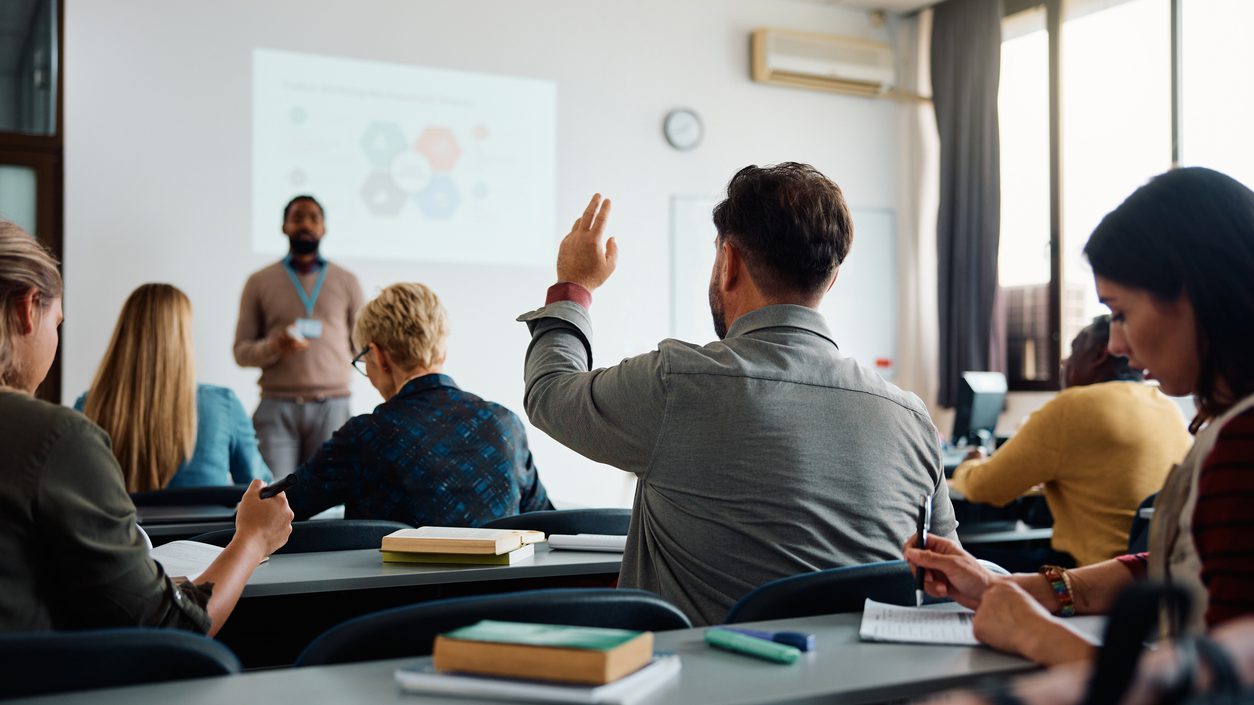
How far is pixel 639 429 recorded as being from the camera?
1.72 meters

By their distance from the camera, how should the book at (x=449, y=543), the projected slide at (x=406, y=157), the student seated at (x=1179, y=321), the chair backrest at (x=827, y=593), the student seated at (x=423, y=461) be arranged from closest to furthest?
the student seated at (x=1179, y=321) < the chair backrest at (x=827, y=593) < the book at (x=449, y=543) < the student seated at (x=423, y=461) < the projected slide at (x=406, y=157)

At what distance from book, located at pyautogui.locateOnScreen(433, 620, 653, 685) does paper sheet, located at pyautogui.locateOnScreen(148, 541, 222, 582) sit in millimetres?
849

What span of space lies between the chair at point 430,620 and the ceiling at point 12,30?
5.03 m

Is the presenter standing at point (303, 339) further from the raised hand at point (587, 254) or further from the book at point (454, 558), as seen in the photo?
the raised hand at point (587, 254)

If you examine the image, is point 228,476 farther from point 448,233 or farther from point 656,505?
point 448,233

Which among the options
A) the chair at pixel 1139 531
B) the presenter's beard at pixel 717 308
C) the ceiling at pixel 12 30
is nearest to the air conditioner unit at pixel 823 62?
the ceiling at pixel 12 30

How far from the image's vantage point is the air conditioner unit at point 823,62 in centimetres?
703

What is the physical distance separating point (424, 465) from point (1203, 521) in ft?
6.03

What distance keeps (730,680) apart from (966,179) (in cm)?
650

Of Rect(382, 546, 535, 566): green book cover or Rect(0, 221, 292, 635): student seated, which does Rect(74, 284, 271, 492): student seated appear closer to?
Rect(382, 546, 535, 566): green book cover

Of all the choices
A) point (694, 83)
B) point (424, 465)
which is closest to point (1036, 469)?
point (424, 465)

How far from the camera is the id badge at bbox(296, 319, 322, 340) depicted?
5.34 m

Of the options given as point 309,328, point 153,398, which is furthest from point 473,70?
point 153,398

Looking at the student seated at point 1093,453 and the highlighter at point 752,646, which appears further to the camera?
the student seated at point 1093,453
